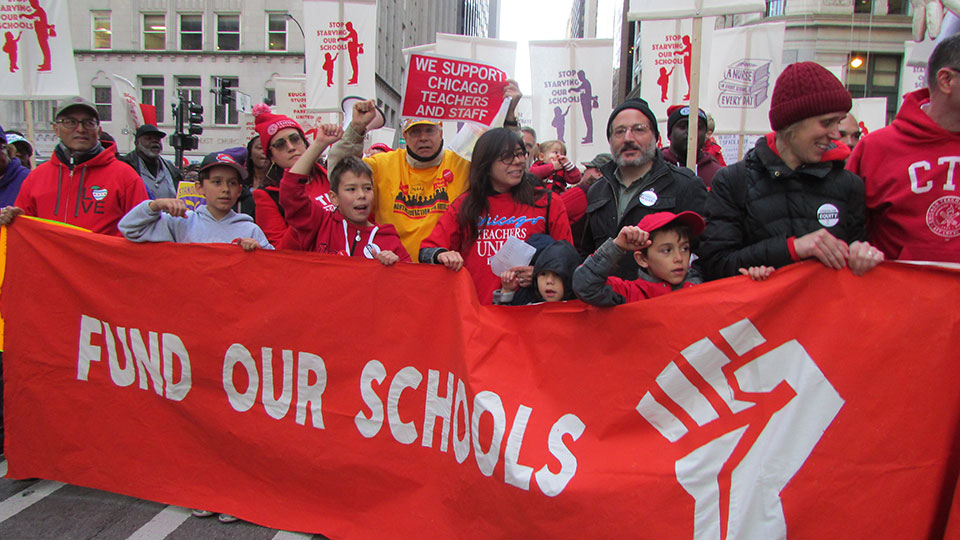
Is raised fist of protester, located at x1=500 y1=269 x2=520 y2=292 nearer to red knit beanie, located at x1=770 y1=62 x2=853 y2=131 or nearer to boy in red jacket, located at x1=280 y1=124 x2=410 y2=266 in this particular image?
boy in red jacket, located at x1=280 y1=124 x2=410 y2=266

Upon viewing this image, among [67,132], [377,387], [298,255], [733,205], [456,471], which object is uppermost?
[67,132]

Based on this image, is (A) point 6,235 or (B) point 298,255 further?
(A) point 6,235

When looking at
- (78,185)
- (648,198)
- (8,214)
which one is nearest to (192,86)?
(78,185)

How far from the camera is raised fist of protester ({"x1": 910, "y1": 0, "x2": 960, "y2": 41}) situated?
3.06 metres

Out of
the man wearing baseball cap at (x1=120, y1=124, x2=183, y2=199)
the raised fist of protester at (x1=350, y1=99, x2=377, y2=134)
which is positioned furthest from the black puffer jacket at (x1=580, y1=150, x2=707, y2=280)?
the man wearing baseball cap at (x1=120, y1=124, x2=183, y2=199)

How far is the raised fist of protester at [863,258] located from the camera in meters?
2.12

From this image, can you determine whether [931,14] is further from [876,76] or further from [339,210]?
[876,76]

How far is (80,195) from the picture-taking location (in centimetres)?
405

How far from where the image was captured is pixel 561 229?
3.24 meters

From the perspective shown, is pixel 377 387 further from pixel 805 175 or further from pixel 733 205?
pixel 805 175

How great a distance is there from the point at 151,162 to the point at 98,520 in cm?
432

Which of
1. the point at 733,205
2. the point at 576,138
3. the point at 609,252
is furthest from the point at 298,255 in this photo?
the point at 576,138

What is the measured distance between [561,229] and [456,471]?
1.30 meters

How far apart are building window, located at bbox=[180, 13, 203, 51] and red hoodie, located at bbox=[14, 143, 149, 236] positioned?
111 feet
